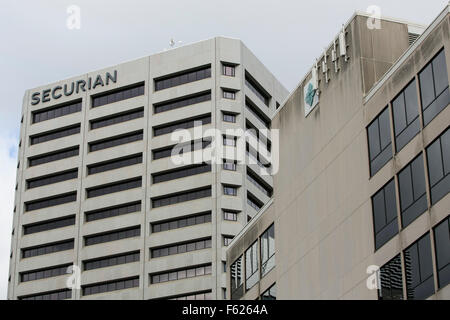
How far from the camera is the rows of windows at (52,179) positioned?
113688mm

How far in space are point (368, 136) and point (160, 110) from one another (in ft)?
219

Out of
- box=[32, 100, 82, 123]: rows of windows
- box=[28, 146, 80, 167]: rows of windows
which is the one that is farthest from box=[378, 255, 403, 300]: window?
box=[32, 100, 82, 123]: rows of windows

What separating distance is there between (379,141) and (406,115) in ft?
8.61

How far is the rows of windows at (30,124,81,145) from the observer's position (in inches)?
4552

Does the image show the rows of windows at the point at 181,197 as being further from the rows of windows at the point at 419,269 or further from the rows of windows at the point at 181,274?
the rows of windows at the point at 419,269

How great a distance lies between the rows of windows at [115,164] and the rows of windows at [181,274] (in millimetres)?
14972

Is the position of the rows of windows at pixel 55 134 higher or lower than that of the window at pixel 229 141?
higher

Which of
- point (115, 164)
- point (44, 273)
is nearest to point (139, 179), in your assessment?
point (115, 164)

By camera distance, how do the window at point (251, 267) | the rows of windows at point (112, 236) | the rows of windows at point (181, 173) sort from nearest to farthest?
the window at point (251, 267) → the rows of windows at point (181, 173) → the rows of windows at point (112, 236)

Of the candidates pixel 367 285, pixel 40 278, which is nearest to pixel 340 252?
pixel 367 285

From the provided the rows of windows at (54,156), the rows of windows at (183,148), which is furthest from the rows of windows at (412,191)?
the rows of windows at (54,156)

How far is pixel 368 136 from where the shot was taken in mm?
44688

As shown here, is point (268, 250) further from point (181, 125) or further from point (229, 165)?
point (181, 125)

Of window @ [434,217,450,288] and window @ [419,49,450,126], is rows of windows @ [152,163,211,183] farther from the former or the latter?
window @ [434,217,450,288]
